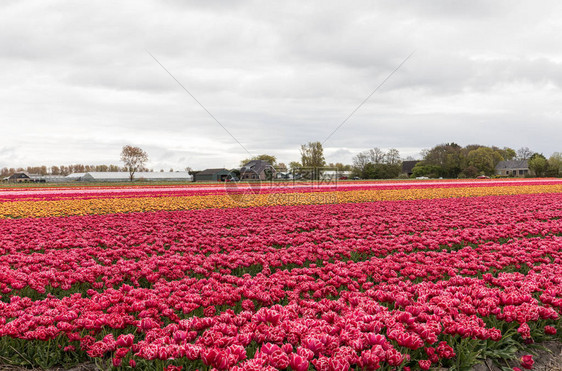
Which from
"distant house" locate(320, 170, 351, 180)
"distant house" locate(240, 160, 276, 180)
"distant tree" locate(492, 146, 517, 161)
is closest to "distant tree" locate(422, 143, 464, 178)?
"distant house" locate(320, 170, 351, 180)

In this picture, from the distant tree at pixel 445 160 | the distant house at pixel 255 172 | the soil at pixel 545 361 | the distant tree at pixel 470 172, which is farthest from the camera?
the distant house at pixel 255 172

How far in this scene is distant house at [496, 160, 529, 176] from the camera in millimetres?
117125

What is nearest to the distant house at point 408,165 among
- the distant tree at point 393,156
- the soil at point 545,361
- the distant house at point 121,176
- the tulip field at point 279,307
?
the distant tree at point 393,156

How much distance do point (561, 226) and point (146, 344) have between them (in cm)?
1183

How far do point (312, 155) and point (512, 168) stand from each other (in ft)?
292

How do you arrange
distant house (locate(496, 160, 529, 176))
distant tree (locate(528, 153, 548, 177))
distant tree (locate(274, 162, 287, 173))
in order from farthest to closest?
distant house (locate(496, 160, 529, 176)), distant tree (locate(528, 153, 548, 177)), distant tree (locate(274, 162, 287, 173))

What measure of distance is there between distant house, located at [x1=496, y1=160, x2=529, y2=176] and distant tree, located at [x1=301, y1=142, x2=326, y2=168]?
83541 millimetres

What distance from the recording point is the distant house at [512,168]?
117 meters

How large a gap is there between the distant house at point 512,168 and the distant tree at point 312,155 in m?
83.5

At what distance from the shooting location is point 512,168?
12044 cm

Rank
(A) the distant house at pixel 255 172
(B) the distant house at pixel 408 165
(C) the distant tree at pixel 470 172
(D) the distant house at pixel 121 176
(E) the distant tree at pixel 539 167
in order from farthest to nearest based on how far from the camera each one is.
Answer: (B) the distant house at pixel 408 165 → (D) the distant house at pixel 121 176 → (A) the distant house at pixel 255 172 → (C) the distant tree at pixel 470 172 → (E) the distant tree at pixel 539 167

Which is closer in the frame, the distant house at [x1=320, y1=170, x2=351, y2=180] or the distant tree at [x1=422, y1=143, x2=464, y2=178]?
the distant house at [x1=320, y1=170, x2=351, y2=180]

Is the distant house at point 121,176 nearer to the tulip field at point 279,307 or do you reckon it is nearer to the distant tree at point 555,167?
the distant tree at point 555,167

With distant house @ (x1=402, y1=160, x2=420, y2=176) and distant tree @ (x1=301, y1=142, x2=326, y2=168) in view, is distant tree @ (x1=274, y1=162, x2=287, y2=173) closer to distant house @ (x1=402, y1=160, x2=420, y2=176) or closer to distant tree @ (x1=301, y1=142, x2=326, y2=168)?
distant tree @ (x1=301, y1=142, x2=326, y2=168)
